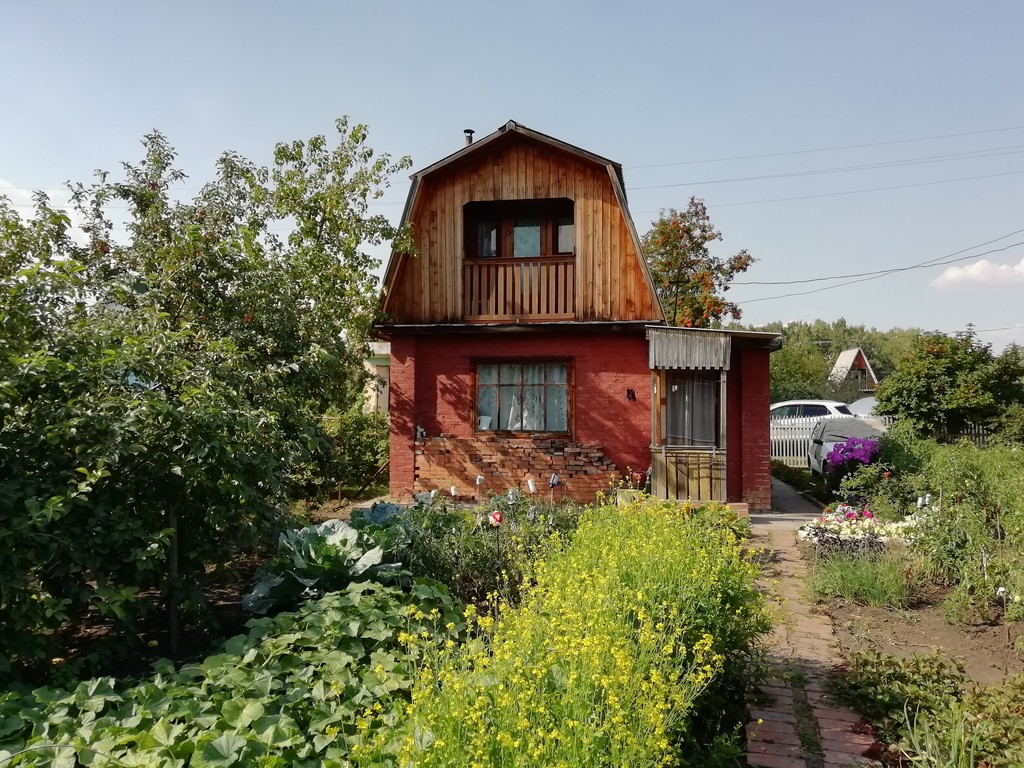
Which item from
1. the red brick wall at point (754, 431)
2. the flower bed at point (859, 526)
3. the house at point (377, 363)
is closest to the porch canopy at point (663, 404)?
the red brick wall at point (754, 431)

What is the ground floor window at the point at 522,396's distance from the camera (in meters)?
11.9

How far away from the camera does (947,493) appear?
6.53m

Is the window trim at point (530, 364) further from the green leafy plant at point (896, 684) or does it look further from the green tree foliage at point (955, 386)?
the green tree foliage at point (955, 386)

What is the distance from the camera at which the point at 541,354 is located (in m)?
11.8

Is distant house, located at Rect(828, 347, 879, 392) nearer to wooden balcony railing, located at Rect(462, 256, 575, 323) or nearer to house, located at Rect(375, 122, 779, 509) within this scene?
house, located at Rect(375, 122, 779, 509)

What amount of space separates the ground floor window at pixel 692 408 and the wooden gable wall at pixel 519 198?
141cm

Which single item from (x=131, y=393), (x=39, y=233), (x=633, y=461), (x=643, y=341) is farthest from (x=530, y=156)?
(x=131, y=393)

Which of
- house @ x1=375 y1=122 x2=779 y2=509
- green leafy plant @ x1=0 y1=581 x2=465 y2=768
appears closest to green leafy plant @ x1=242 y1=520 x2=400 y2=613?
green leafy plant @ x1=0 y1=581 x2=465 y2=768

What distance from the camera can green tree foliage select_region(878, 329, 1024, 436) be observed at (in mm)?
15688

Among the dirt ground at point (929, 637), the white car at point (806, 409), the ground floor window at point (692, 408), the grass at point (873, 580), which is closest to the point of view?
Result: the dirt ground at point (929, 637)

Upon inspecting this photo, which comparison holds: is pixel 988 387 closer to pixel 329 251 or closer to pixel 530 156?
pixel 530 156

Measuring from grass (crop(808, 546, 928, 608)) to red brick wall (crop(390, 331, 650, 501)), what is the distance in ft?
17.0

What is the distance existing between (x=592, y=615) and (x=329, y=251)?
10433 millimetres

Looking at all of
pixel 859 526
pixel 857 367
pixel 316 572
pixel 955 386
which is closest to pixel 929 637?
pixel 859 526
